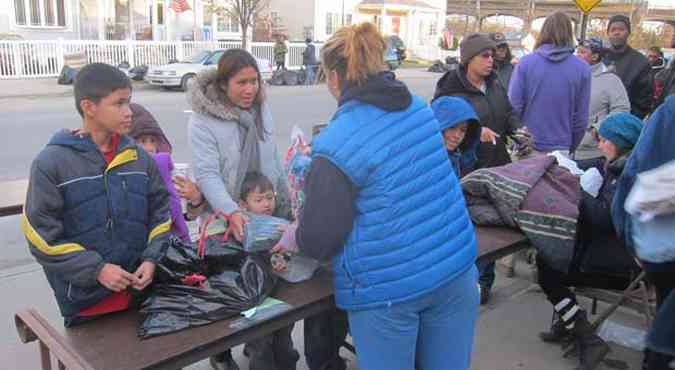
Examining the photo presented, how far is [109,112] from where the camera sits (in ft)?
7.65

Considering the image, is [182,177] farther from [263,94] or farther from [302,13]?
[302,13]

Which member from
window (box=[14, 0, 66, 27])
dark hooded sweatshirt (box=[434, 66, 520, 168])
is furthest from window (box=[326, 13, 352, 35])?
dark hooded sweatshirt (box=[434, 66, 520, 168])

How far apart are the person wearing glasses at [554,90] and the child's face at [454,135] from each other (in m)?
1.35

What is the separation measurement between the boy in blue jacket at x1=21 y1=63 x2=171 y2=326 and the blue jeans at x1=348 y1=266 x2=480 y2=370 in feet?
2.82

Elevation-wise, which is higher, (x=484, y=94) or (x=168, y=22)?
(x=168, y=22)

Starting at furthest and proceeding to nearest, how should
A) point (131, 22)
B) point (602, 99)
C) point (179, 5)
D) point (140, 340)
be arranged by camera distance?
point (131, 22) < point (179, 5) < point (602, 99) < point (140, 340)

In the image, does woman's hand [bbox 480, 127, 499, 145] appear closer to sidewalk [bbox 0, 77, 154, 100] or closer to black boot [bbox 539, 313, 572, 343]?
black boot [bbox 539, 313, 572, 343]

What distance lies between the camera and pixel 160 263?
93.2 inches

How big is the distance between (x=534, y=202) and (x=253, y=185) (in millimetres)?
1537

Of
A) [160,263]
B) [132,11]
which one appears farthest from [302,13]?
[160,263]

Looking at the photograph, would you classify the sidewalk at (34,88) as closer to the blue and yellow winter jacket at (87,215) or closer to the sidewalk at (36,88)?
the sidewalk at (36,88)

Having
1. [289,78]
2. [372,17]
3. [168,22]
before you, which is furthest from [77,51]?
[372,17]

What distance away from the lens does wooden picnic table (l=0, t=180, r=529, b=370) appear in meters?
→ 2.01

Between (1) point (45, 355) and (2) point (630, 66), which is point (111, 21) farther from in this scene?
(1) point (45, 355)
